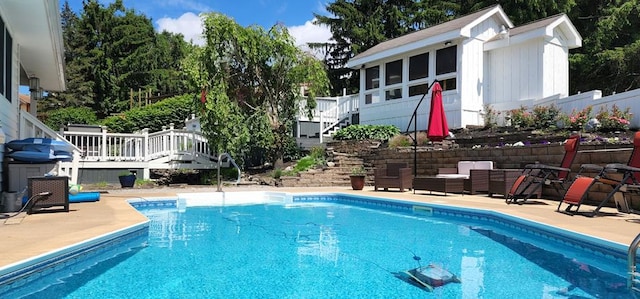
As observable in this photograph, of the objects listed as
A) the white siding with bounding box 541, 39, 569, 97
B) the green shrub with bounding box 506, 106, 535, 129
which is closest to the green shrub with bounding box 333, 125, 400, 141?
the green shrub with bounding box 506, 106, 535, 129

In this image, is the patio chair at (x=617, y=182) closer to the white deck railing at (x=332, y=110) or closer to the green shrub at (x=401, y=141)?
the green shrub at (x=401, y=141)

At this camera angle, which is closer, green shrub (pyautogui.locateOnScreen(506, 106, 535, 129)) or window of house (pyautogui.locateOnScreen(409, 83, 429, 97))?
green shrub (pyautogui.locateOnScreen(506, 106, 535, 129))

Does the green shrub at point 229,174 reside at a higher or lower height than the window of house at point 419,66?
lower

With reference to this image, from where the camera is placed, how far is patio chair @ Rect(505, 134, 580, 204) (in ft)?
23.9

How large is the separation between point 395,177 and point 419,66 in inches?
261

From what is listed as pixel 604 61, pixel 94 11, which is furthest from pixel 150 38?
pixel 604 61

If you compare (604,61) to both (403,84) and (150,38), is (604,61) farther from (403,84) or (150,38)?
(150,38)

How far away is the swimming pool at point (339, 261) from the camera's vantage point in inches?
144

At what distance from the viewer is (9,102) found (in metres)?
8.42

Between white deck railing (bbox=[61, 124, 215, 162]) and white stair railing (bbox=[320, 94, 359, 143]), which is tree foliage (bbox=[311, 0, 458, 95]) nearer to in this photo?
white stair railing (bbox=[320, 94, 359, 143])

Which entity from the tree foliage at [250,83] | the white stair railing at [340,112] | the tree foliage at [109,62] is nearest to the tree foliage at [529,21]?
the white stair railing at [340,112]

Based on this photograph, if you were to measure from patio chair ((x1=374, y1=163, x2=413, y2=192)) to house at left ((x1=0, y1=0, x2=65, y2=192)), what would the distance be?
313 inches

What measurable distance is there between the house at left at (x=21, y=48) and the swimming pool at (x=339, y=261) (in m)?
2.76

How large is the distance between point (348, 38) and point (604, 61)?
14.5 m
